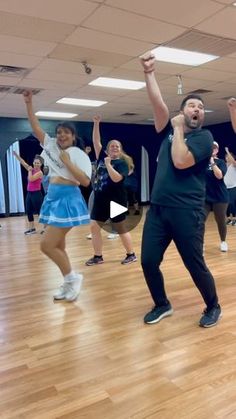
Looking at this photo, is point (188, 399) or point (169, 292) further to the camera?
point (169, 292)

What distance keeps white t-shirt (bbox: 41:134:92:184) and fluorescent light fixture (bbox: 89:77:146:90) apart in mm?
3751

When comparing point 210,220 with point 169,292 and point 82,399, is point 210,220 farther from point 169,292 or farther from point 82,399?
point 82,399

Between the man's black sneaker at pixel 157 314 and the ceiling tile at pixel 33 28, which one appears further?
the ceiling tile at pixel 33 28

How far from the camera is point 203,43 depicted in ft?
15.4

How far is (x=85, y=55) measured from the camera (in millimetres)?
5016

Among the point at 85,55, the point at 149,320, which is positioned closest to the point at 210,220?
the point at 85,55

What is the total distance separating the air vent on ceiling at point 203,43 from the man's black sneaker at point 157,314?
129 inches

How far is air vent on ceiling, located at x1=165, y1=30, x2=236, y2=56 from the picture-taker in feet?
14.6

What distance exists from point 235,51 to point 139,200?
25.5 ft

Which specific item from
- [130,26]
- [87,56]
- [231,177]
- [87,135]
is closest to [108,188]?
[130,26]

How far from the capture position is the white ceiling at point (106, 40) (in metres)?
3.66

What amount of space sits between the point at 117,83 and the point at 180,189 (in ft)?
16.1

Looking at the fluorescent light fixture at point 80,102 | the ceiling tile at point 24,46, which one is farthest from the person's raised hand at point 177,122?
the fluorescent light fixture at point 80,102

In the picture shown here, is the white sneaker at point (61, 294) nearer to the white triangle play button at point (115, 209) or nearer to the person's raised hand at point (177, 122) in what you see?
the white triangle play button at point (115, 209)
